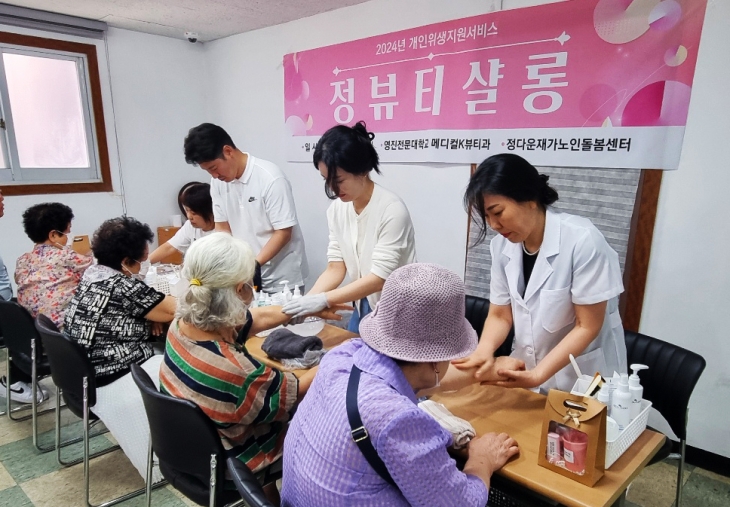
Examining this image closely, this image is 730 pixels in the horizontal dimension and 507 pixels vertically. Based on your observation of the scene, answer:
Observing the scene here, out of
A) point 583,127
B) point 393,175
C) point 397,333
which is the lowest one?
point 397,333

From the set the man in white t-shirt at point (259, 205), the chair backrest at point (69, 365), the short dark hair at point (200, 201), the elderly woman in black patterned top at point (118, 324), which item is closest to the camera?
the chair backrest at point (69, 365)

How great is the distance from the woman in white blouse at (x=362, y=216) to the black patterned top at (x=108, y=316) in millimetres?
617

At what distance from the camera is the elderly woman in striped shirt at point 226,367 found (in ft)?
4.13

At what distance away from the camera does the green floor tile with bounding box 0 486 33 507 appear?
1977mm

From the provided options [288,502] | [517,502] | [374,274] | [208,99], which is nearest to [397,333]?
[288,502]

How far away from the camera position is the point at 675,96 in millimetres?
1984

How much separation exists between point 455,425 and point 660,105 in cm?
173

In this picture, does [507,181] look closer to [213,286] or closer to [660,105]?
[213,286]

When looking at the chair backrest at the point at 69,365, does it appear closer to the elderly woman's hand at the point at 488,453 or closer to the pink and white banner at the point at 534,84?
the elderly woman's hand at the point at 488,453

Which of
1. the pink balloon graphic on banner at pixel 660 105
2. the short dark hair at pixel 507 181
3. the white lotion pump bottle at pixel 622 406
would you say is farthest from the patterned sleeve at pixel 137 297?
the pink balloon graphic on banner at pixel 660 105

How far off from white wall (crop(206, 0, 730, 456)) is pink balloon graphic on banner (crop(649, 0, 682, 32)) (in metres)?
0.13

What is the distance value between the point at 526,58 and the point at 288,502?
2254 mm

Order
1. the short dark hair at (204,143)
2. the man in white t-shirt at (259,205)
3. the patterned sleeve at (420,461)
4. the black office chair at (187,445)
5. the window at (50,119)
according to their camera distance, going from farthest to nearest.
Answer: the window at (50,119) < the man in white t-shirt at (259,205) < the short dark hair at (204,143) < the black office chair at (187,445) < the patterned sleeve at (420,461)

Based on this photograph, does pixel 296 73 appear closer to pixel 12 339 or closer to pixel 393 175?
pixel 393 175
